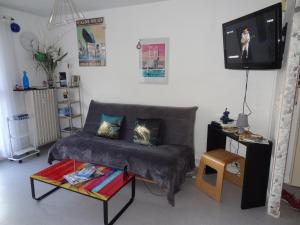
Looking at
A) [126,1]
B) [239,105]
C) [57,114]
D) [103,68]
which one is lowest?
[57,114]

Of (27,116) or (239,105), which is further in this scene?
(27,116)

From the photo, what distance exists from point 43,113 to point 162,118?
2.10m

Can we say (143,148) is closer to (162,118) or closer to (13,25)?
(162,118)

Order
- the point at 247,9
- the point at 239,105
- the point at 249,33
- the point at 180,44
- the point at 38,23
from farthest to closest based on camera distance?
the point at 38,23
the point at 180,44
the point at 239,105
the point at 247,9
the point at 249,33

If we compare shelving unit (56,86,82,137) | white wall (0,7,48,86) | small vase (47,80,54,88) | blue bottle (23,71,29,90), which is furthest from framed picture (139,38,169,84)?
white wall (0,7,48,86)

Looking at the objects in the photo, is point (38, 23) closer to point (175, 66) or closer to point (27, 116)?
point (27, 116)

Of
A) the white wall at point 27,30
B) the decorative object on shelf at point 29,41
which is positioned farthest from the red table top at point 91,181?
the decorative object on shelf at point 29,41

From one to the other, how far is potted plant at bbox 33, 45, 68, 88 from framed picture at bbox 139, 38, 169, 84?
1515mm

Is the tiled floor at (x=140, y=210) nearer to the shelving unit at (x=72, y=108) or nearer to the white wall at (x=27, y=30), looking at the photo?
the shelving unit at (x=72, y=108)

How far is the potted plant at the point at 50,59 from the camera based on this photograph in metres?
3.56

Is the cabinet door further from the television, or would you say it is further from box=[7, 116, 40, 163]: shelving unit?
box=[7, 116, 40, 163]: shelving unit

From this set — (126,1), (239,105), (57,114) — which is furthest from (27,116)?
(239,105)

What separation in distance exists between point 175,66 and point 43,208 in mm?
2335

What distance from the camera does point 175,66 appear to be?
2.99 m
